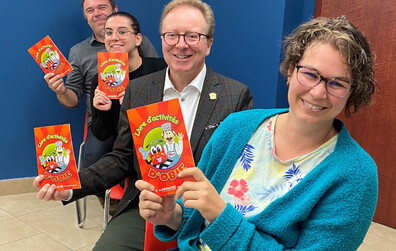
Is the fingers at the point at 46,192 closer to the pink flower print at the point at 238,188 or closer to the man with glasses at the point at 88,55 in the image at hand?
the pink flower print at the point at 238,188

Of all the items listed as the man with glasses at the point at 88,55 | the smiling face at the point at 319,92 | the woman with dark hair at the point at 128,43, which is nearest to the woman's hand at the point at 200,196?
the smiling face at the point at 319,92

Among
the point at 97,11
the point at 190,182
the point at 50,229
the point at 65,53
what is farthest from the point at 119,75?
the point at 65,53

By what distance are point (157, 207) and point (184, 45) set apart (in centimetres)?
83

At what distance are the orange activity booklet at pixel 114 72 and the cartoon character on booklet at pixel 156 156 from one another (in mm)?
990

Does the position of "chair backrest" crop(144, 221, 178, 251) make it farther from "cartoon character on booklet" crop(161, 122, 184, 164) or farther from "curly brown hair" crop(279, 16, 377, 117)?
"curly brown hair" crop(279, 16, 377, 117)

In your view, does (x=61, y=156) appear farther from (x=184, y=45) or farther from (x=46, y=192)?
(x=184, y=45)

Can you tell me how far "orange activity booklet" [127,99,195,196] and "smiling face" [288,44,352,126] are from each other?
13.3 inches

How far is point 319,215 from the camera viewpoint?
3.35 feet

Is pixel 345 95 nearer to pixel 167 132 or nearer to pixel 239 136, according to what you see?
pixel 239 136

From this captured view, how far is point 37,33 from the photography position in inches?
126

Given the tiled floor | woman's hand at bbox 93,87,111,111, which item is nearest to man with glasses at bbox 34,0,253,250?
woman's hand at bbox 93,87,111,111

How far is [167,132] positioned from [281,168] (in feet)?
1.18

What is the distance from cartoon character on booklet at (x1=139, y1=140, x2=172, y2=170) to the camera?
1.04 m

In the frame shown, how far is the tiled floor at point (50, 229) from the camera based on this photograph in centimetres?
254
